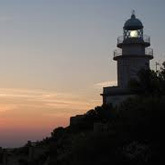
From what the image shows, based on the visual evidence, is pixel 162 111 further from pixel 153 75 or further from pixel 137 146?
pixel 153 75

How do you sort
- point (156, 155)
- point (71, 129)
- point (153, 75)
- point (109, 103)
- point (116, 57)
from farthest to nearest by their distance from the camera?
point (116, 57) → point (109, 103) → point (71, 129) → point (153, 75) → point (156, 155)

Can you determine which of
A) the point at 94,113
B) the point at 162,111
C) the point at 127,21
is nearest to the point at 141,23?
the point at 127,21

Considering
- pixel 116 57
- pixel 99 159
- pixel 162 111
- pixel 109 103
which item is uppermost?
pixel 116 57

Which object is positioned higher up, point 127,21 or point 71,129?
point 127,21

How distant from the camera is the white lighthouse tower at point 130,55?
46.8 metres

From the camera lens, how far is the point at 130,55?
47.3m

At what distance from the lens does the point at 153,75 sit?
34375 millimetres

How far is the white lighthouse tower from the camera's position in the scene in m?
46.8

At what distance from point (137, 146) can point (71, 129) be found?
18629 mm

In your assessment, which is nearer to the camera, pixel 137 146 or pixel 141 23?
pixel 137 146

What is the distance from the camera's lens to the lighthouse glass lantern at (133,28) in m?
47.8

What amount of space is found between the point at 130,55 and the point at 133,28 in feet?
7.72

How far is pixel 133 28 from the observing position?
157ft

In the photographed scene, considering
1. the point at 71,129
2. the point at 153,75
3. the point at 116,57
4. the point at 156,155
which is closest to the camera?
the point at 156,155
